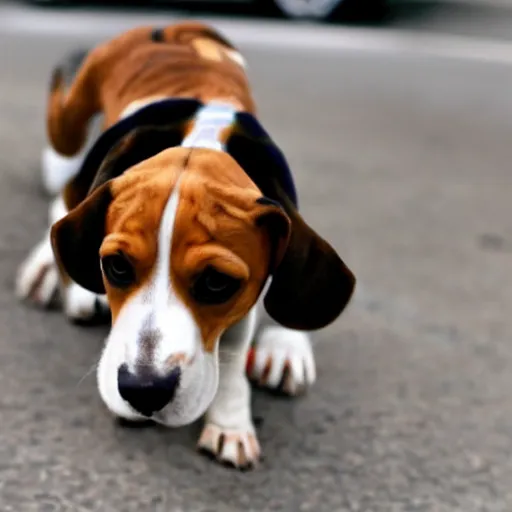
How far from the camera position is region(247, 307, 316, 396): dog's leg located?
47.8 inches

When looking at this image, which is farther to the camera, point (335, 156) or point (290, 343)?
point (335, 156)

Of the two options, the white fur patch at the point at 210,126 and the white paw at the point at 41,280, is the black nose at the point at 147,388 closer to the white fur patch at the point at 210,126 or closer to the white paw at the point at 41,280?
the white fur patch at the point at 210,126

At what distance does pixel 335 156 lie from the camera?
2408 millimetres

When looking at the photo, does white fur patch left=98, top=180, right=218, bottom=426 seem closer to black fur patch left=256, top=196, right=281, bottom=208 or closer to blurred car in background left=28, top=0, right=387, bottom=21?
black fur patch left=256, top=196, right=281, bottom=208

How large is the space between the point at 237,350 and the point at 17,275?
0.59 meters

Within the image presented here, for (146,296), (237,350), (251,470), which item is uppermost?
(146,296)

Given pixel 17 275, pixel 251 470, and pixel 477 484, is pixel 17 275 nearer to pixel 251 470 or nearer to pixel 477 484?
pixel 251 470

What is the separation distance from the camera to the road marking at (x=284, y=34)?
357 cm

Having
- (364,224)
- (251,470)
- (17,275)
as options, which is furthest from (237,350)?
(364,224)

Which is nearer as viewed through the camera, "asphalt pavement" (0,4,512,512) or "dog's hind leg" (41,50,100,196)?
"asphalt pavement" (0,4,512,512)

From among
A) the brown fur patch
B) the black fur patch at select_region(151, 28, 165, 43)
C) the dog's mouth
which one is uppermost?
the brown fur patch

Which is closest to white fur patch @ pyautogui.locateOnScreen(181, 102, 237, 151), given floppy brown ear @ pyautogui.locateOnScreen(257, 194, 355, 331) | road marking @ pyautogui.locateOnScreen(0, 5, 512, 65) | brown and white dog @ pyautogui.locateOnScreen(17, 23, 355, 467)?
brown and white dog @ pyautogui.locateOnScreen(17, 23, 355, 467)

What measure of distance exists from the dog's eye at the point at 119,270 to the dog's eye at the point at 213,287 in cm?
7

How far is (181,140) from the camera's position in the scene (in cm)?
101
